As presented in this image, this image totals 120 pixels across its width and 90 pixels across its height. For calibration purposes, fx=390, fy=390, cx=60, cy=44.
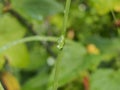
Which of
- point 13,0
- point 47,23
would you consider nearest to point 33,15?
point 13,0

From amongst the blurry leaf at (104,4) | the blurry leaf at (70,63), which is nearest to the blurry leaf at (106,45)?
the blurry leaf at (70,63)

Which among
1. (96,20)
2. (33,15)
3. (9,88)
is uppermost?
(33,15)

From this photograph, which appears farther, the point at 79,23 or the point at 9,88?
the point at 79,23

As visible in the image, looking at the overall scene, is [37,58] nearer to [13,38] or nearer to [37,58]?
[37,58]

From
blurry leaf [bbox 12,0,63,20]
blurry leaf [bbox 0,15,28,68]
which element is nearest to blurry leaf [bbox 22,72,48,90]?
blurry leaf [bbox 0,15,28,68]

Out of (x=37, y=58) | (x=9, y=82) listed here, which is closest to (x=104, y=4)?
(x=9, y=82)

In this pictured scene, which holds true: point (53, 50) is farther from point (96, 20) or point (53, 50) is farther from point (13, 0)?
point (13, 0)

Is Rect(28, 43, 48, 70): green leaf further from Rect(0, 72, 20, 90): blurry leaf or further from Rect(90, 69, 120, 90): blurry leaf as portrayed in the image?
Rect(90, 69, 120, 90): blurry leaf

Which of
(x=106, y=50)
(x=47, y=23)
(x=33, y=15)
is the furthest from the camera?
(x=47, y=23)
